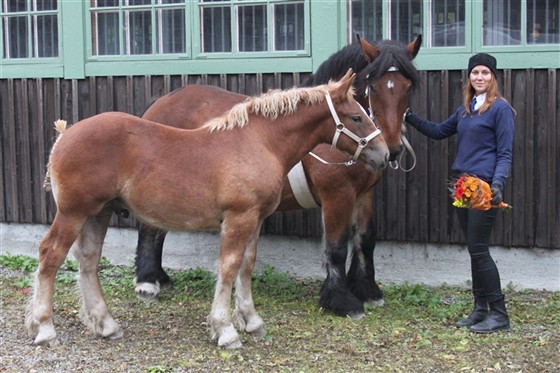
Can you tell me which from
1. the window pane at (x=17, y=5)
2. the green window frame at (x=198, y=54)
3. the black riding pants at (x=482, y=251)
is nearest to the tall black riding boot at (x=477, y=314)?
the black riding pants at (x=482, y=251)

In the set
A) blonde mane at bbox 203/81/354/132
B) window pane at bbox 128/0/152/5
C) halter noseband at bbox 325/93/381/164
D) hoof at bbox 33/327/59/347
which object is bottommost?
hoof at bbox 33/327/59/347

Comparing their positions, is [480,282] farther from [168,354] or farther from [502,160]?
[168,354]

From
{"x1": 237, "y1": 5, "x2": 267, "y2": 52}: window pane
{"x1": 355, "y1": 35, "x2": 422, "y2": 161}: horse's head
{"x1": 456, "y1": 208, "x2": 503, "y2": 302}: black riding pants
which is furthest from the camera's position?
{"x1": 237, "y1": 5, "x2": 267, "y2": 52}: window pane

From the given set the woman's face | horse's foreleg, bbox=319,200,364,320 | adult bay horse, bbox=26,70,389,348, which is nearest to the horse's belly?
adult bay horse, bbox=26,70,389,348

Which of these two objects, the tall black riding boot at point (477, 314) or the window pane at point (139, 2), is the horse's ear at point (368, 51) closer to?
the tall black riding boot at point (477, 314)

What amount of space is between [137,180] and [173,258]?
9.80 ft

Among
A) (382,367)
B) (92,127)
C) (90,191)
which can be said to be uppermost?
(92,127)

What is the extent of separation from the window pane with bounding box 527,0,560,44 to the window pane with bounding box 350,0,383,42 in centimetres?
129

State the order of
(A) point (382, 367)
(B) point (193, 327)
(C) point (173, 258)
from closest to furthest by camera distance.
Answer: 1. (A) point (382, 367)
2. (B) point (193, 327)
3. (C) point (173, 258)

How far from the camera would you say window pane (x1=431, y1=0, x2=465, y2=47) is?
677 cm

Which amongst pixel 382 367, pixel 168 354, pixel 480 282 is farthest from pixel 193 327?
pixel 480 282

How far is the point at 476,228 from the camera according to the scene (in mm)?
5492

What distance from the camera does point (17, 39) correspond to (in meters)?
8.45

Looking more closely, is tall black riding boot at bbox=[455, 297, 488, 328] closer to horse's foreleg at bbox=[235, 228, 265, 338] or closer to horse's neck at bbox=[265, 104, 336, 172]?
horse's foreleg at bbox=[235, 228, 265, 338]
